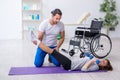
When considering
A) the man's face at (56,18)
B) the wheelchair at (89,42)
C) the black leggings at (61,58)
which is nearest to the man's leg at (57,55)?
the black leggings at (61,58)

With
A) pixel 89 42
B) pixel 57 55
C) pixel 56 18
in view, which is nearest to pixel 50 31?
pixel 56 18

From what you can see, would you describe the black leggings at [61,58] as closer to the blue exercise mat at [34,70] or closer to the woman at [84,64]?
the woman at [84,64]

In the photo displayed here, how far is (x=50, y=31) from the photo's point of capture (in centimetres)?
398

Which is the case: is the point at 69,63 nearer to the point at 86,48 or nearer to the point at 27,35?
the point at 86,48

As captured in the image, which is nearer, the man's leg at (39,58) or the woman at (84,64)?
the woman at (84,64)

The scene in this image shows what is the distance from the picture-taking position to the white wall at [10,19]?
7.49 m

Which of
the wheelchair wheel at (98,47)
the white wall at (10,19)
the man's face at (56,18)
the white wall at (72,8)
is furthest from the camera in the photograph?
the white wall at (72,8)

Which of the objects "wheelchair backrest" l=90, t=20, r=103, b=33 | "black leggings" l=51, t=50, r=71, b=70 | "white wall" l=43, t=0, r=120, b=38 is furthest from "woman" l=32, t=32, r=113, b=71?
"white wall" l=43, t=0, r=120, b=38

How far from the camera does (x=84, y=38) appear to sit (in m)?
5.06

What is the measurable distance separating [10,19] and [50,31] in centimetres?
397

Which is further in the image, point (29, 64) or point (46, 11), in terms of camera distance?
point (46, 11)

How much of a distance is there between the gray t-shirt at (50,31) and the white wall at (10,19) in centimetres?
384

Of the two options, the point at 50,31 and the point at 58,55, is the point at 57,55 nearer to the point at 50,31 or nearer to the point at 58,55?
the point at 58,55

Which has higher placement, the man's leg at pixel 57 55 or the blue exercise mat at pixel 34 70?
the man's leg at pixel 57 55
